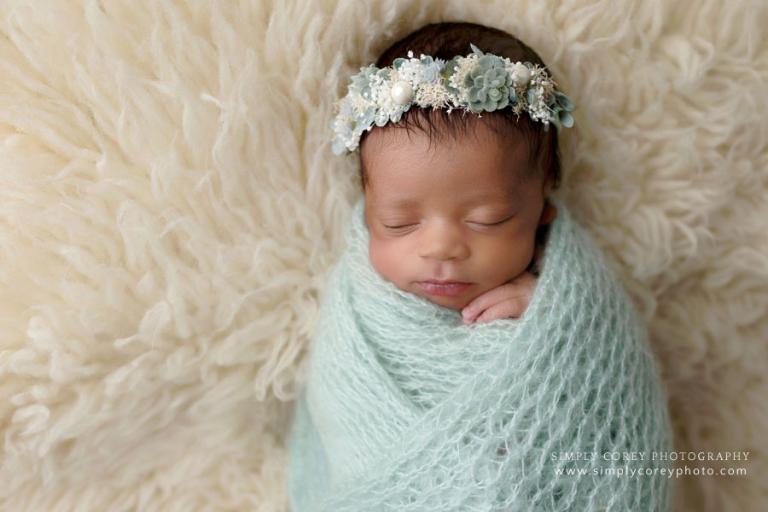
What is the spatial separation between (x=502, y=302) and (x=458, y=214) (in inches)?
4.6

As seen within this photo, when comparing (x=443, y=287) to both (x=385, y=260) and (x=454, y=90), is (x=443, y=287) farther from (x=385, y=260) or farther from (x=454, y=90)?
(x=454, y=90)

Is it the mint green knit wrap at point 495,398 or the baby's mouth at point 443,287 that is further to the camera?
the baby's mouth at point 443,287

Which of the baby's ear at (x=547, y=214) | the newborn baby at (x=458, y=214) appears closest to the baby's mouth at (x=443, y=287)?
the newborn baby at (x=458, y=214)

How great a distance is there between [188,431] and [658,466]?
0.57m

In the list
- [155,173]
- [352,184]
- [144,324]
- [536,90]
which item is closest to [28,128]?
[155,173]

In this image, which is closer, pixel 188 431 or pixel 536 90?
pixel 536 90

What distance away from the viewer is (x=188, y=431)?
0.97 m

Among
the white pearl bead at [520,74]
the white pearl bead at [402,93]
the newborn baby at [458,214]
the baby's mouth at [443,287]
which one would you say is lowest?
the baby's mouth at [443,287]

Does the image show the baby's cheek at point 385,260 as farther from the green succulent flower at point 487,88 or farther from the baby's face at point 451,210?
the green succulent flower at point 487,88

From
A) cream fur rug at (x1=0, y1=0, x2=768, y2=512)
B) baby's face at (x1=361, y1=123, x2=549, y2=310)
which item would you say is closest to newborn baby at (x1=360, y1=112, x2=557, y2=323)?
baby's face at (x1=361, y1=123, x2=549, y2=310)

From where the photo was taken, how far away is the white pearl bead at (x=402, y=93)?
83cm

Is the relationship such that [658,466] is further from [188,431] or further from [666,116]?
[188,431]

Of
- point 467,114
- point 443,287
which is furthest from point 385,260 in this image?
point 467,114

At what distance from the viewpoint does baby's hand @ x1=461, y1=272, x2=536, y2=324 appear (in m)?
0.87
